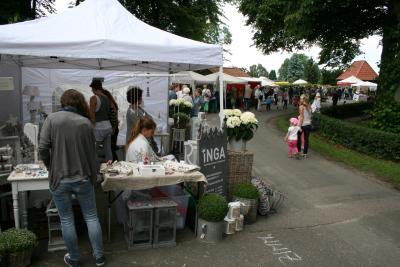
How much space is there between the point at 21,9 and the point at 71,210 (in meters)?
15.0

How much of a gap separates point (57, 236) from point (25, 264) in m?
0.61

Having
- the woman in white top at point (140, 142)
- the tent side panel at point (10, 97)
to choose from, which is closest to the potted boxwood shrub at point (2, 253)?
the woman in white top at point (140, 142)

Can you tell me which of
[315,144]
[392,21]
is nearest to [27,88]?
[315,144]

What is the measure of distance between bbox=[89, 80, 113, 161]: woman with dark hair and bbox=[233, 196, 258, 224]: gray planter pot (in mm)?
2672

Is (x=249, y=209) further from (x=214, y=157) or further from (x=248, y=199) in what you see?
(x=214, y=157)

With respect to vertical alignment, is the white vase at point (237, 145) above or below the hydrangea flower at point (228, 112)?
below

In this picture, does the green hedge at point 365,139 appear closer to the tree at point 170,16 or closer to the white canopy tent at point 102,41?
the white canopy tent at point 102,41

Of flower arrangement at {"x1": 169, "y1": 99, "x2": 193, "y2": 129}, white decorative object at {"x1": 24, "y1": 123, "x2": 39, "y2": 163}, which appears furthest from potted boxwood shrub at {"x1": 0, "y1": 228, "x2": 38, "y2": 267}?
flower arrangement at {"x1": 169, "y1": 99, "x2": 193, "y2": 129}

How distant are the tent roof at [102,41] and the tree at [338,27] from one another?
34.0 ft

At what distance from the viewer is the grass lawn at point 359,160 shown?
31.8 feet

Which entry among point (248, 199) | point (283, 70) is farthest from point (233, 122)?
point (283, 70)

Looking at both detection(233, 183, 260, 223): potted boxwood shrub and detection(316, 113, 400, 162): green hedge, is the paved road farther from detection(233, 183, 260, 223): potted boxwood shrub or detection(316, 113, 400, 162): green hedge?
detection(316, 113, 400, 162): green hedge

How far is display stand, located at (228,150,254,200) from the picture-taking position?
253 inches

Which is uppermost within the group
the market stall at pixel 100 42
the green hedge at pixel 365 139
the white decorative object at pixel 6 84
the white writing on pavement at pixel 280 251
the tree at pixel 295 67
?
the tree at pixel 295 67
